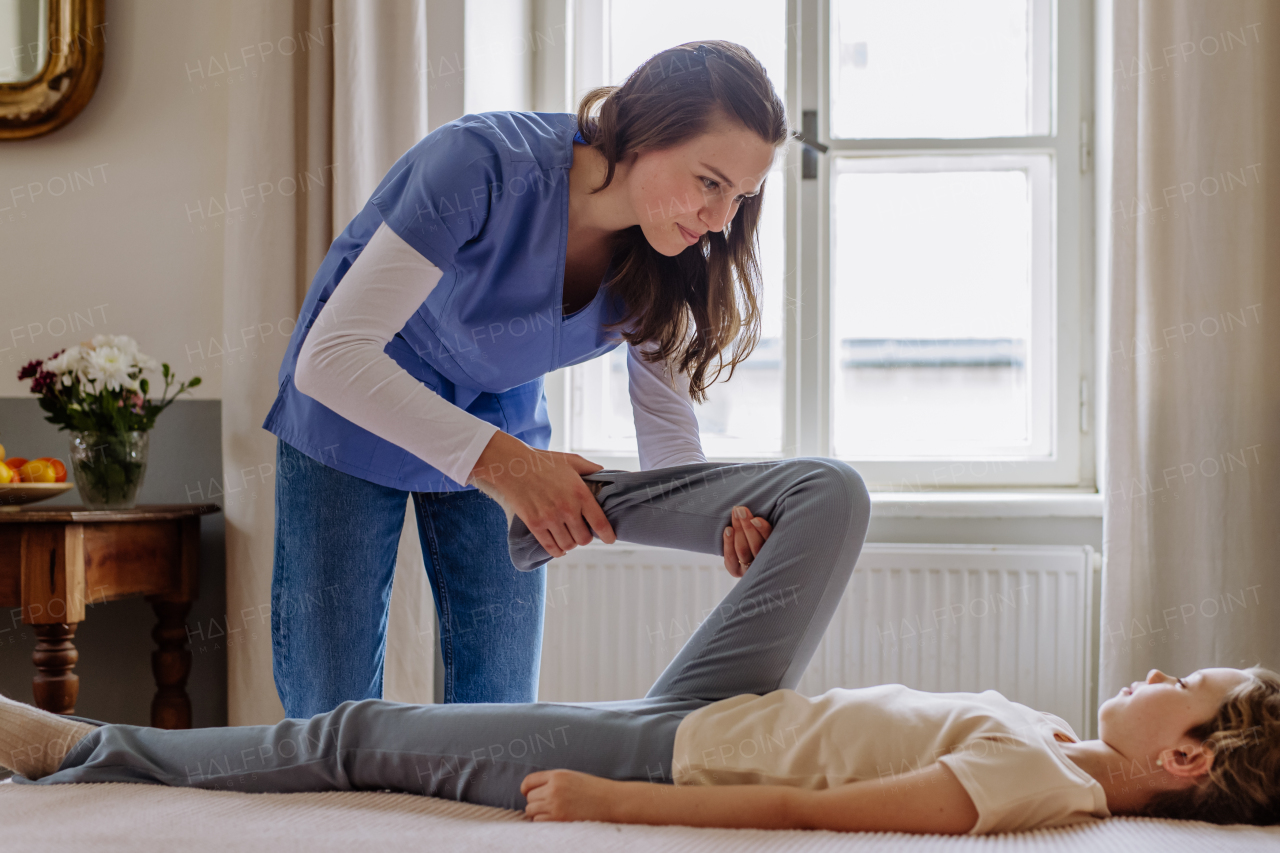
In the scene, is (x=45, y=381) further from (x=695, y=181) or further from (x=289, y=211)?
(x=695, y=181)

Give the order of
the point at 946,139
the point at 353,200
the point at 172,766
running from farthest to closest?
the point at 946,139
the point at 353,200
the point at 172,766

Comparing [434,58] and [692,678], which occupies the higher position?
[434,58]

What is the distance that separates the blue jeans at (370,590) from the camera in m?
1.18

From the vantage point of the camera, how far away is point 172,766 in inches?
37.9

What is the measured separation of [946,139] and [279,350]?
146 centimetres

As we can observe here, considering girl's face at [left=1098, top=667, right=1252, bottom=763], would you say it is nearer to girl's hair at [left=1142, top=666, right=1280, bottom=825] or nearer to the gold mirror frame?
girl's hair at [left=1142, top=666, right=1280, bottom=825]

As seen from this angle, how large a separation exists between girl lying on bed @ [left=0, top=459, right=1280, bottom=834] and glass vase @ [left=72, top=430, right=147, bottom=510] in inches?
29.6

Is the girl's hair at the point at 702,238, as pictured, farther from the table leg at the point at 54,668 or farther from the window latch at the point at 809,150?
the table leg at the point at 54,668

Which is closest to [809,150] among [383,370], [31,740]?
[383,370]

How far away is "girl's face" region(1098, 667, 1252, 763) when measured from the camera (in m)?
1.00

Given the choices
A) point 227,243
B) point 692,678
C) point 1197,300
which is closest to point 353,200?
point 227,243

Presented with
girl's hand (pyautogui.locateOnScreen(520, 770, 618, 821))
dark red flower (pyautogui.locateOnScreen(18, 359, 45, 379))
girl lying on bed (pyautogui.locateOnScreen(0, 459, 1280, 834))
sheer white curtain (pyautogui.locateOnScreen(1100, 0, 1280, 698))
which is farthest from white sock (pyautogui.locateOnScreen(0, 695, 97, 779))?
sheer white curtain (pyautogui.locateOnScreen(1100, 0, 1280, 698))

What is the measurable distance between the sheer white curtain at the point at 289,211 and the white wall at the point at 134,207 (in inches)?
7.2

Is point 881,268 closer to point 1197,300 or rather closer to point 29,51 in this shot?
point 1197,300
